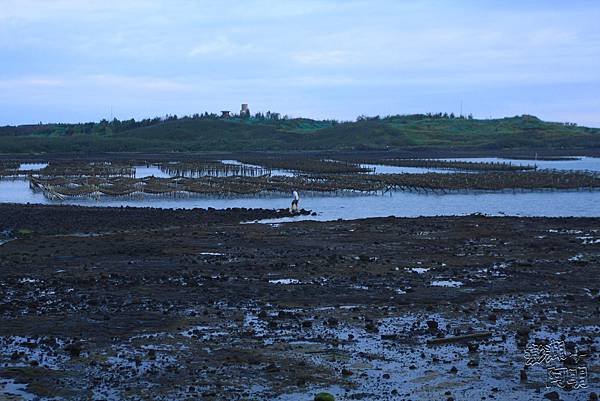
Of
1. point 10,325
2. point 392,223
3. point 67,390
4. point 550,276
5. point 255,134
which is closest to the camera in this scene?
point 67,390

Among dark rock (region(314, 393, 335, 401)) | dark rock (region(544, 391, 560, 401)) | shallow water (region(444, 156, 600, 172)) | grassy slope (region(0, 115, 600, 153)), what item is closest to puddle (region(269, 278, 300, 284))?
dark rock (region(314, 393, 335, 401))

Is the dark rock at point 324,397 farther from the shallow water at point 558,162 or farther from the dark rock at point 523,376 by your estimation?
the shallow water at point 558,162

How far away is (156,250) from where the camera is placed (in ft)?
82.0

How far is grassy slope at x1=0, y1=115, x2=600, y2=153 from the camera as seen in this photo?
5610 inches

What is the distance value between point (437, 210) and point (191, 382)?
1257 inches

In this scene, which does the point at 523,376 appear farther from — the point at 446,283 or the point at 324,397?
the point at 446,283

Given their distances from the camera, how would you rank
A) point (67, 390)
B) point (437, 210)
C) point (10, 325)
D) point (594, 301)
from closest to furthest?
point (67, 390)
point (10, 325)
point (594, 301)
point (437, 210)

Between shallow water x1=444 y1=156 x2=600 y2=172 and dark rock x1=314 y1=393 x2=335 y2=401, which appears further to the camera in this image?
shallow water x1=444 y1=156 x2=600 y2=172

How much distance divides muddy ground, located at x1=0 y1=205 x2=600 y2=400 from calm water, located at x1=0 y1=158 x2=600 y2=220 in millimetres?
11773

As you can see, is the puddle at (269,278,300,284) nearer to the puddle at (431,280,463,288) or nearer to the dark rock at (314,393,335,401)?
the puddle at (431,280,463,288)

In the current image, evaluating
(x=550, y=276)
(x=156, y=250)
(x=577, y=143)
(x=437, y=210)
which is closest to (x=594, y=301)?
(x=550, y=276)

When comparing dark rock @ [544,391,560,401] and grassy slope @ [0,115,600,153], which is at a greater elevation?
grassy slope @ [0,115,600,153]

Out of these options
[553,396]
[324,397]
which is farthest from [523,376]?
[324,397]

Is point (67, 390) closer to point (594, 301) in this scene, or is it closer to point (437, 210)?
point (594, 301)
